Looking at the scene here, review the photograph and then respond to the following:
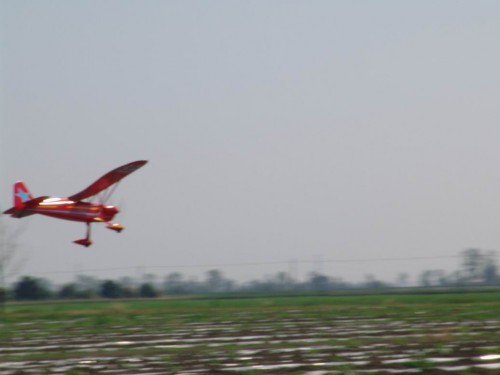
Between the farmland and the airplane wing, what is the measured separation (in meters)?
3.54

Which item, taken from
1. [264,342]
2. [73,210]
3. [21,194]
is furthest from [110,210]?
[264,342]

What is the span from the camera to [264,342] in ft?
60.2

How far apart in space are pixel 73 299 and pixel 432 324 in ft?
112

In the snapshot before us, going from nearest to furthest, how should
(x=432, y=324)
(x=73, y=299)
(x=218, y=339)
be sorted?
(x=218, y=339) < (x=432, y=324) < (x=73, y=299)

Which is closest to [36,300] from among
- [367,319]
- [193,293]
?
[193,293]

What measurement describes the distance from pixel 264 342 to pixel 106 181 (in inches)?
441

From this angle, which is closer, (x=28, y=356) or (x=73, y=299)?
(x=28, y=356)

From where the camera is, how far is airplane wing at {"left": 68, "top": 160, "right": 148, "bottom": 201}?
27.5 m

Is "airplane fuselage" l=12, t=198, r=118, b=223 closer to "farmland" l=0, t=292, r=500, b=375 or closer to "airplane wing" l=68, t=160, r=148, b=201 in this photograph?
"airplane wing" l=68, t=160, r=148, b=201

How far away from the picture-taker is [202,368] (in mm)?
14586

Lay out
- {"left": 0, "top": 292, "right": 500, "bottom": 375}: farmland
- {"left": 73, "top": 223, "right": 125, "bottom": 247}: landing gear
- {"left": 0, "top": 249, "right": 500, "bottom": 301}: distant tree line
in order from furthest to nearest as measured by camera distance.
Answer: {"left": 0, "top": 249, "right": 500, "bottom": 301}: distant tree line, {"left": 73, "top": 223, "right": 125, "bottom": 247}: landing gear, {"left": 0, "top": 292, "right": 500, "bottom": 375}: farmland

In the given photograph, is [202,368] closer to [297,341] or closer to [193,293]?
[297,341]

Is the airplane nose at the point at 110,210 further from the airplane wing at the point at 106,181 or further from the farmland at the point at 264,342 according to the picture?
the farmland at the point at 264,342

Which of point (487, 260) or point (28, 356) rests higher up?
point (487, 260)
